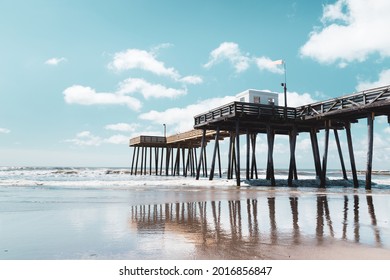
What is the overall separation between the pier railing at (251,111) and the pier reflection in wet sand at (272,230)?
1275 centimetres

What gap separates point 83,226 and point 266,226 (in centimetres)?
420

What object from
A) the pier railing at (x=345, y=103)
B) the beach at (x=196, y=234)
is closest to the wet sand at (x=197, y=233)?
the beach at (x=196, y=234)

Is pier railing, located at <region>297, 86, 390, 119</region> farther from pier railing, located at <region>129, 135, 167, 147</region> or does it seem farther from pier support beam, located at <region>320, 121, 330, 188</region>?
pier railing, located at <region>129, 135, 167, 147</region>

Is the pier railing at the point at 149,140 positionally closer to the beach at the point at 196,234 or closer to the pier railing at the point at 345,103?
the pier railing at the point at 345,103

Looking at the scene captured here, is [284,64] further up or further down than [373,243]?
further up

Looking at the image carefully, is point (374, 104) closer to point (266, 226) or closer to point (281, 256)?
point (266, 226)

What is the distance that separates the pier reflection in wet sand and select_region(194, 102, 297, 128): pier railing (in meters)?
12.7

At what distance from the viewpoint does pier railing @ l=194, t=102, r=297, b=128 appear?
2236 cm

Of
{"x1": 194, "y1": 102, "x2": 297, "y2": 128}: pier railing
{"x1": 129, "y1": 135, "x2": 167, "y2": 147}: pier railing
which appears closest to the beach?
{"x1": 194, "y1": 102, "x2": 297, "y2": 128}: pier railing
